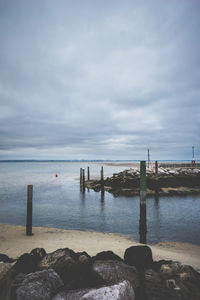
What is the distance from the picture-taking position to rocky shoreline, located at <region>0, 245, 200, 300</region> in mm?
3020

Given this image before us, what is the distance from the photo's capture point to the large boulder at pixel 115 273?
355cm

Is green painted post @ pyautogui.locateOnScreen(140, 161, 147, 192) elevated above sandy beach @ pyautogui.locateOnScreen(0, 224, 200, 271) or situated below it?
above

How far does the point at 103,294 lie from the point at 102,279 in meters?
0.83

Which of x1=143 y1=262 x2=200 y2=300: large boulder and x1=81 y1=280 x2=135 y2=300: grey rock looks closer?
x1=81 y1=280 x2=135 y2=300: grey rock

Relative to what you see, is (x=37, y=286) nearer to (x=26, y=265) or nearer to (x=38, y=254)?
(x=26, y=265)

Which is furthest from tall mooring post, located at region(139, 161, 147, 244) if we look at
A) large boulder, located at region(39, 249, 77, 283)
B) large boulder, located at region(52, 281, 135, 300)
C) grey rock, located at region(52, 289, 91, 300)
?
grey rock, located at region(52, 289, 91, 300)

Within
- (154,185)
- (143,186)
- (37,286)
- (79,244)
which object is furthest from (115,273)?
(154,185)

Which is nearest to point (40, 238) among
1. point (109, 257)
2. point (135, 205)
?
point (109, 257)

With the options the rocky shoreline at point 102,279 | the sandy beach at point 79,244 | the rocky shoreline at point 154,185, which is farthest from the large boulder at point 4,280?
the rocky shoreline at point 154,185

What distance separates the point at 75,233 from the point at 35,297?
671 centimetres

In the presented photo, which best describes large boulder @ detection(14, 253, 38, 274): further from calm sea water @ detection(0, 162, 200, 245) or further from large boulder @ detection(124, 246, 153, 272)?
calm sea water @ detection(0, 162, 200, 245)

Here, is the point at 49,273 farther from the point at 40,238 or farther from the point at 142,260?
the point at 40,238

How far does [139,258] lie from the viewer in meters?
4.45

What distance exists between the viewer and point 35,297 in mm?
3033
